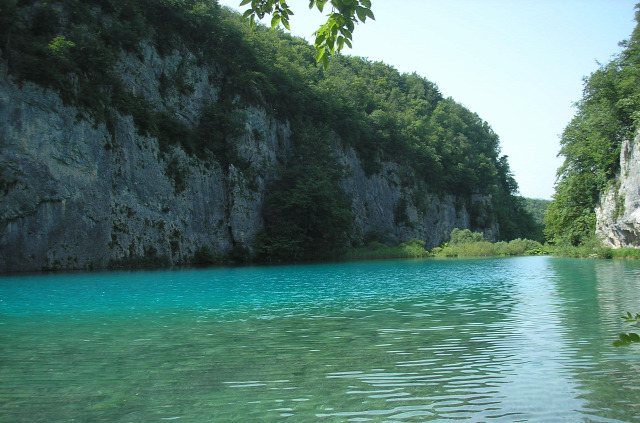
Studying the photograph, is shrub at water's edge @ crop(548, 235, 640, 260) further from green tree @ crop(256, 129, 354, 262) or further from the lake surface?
the lake surface

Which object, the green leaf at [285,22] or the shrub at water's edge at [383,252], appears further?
the shrub at water's edge at [383,252]

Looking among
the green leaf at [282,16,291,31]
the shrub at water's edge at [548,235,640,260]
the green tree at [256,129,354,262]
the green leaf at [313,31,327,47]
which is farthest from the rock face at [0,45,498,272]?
the green leaf at [313,31,327,47]

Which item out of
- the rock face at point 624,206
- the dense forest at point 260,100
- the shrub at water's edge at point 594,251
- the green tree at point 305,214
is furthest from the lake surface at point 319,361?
the green tree at point 305,214

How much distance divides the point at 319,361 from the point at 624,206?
39146 mm

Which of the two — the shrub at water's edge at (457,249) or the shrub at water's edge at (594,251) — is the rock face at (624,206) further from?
the shrub at water's edge at (457,249)

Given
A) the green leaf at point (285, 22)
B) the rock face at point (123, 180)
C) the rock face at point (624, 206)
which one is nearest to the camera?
the green leaf at point (285, 22)

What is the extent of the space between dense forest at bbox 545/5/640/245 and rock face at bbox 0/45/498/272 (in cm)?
593

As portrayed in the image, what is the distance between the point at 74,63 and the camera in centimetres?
3147

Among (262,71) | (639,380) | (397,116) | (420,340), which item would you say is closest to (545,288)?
(420,340)

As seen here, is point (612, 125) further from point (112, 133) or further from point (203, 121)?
point (112, 133)

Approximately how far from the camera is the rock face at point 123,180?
90.9 ft

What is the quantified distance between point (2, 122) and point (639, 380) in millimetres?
30858

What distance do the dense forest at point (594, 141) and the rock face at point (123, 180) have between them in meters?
5.93

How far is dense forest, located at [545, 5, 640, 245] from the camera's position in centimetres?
4109
